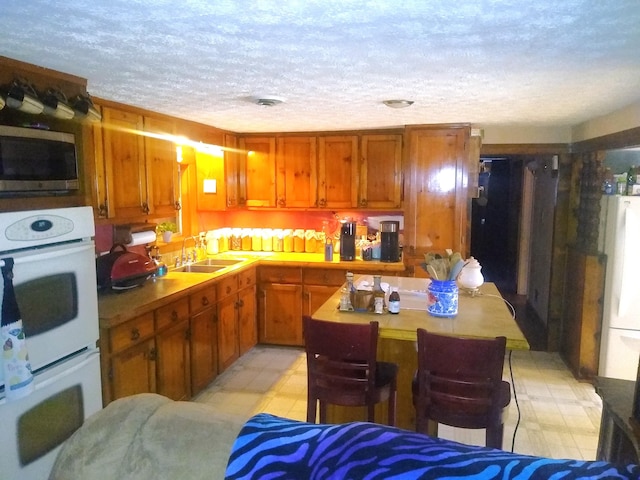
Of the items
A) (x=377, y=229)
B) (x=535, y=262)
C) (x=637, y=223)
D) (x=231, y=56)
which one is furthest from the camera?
(x=535, y=262)

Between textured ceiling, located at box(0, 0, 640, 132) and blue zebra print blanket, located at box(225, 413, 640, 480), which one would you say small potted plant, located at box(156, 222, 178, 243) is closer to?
textured ceiling, located at box(0, 0, 640, 132)

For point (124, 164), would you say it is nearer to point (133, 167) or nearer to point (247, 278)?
point (133, 167)

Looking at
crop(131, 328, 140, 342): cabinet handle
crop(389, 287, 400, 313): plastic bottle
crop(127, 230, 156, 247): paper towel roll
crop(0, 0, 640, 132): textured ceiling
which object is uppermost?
crop(0, 0, 640, 132): textured ceiling

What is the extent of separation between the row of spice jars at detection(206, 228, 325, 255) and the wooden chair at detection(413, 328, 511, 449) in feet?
9.67

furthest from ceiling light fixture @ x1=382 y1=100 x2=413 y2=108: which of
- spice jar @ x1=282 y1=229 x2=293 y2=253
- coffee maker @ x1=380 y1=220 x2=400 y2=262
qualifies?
spice jar @ x1=282 y1=229 x2=293 y2=253

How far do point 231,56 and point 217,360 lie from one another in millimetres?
2678

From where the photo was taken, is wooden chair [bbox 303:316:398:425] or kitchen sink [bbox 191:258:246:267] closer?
wooden chair [bbox 303:316:398:425]

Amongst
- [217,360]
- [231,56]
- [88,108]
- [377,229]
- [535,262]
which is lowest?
[217,360]

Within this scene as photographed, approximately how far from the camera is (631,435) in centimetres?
140

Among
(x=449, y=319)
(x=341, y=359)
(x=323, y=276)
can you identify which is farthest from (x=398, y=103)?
(x=323, y=276)

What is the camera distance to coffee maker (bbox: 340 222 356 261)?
457 centimetres

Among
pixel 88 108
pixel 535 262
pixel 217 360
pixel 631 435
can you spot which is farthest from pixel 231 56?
pixel 535 262

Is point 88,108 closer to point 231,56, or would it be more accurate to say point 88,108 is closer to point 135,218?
point 231,56

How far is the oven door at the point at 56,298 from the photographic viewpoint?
1.96 metres
